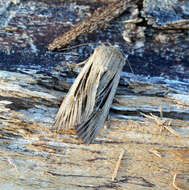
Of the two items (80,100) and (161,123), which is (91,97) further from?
(161,123)

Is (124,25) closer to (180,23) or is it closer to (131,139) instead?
(180,23)

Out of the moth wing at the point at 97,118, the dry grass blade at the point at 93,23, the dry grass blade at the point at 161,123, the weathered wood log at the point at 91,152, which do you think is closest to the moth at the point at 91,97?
the moth wing at the point at 97,118

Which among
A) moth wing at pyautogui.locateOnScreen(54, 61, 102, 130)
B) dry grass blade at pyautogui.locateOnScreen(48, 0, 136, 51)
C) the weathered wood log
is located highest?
dry grass blade at pyautogui.locateOnScreen(48, 0, 136, 51)

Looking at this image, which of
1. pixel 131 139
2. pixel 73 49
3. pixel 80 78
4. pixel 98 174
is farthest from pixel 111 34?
pixel 98 174

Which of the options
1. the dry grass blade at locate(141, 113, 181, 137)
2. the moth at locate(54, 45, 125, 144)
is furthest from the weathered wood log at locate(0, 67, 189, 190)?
the moth at locate(54, 45, 125, 144)

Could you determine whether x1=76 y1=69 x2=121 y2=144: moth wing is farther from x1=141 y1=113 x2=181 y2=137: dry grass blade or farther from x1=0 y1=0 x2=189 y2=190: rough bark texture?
x1=141 y1=113 x2=181 y2=137: dry grass blade
